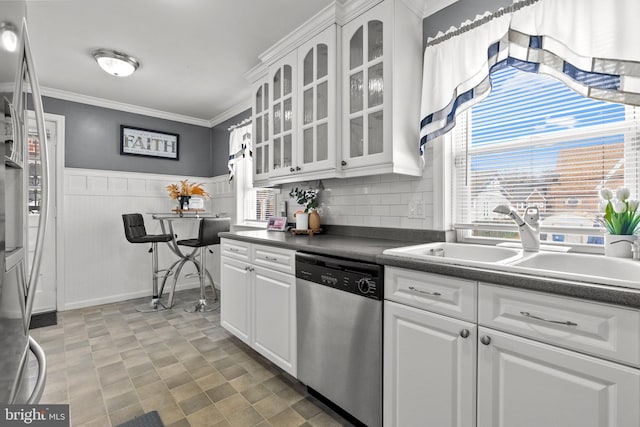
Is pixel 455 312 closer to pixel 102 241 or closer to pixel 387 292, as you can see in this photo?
pixel 387 292

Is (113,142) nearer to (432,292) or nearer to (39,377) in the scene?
(39,377)

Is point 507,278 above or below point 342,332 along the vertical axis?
above

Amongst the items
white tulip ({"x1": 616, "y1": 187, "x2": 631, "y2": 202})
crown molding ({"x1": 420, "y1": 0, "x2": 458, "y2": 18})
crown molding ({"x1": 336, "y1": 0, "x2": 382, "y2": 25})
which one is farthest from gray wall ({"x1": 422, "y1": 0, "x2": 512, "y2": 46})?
white tulip ({"x1": 616, "y1": 187, "x2": 631, "y2": 202})

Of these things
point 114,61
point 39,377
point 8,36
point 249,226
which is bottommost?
point 39,377

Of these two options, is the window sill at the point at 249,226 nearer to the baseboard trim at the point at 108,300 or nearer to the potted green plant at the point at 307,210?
the potted green plant at the point at 307,210

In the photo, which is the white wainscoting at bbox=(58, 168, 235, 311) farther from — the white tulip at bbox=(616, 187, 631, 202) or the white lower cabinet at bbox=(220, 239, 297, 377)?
the white tulip at bbox=(616, 187, 631, 202)

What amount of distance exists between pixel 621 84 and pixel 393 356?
1.49 meters

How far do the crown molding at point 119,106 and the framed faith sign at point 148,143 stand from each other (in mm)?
225

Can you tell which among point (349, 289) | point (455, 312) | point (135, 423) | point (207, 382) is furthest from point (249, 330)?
point (455, 312)

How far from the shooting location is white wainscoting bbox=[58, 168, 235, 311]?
3604 mm

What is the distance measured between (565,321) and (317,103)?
6.29ft

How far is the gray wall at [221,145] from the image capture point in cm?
430

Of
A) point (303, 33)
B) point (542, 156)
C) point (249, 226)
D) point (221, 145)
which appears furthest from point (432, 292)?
point (221, 145)

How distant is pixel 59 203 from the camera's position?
3496 millimetres
